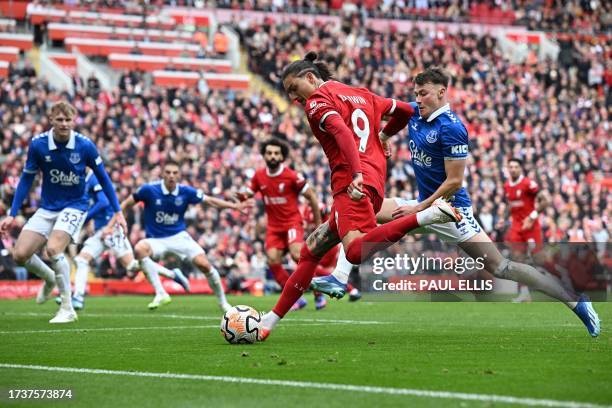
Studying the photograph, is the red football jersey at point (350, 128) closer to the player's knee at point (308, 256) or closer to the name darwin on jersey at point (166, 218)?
the player's knee at point (308, 256)

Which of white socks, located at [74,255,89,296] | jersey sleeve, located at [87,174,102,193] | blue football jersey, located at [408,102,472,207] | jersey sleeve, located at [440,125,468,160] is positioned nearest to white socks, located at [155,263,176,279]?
white socks, located at [74,255,89,296]

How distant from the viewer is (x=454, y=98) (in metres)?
37.0

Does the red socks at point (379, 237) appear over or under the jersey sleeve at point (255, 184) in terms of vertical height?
over

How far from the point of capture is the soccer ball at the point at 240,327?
8969 millimetres

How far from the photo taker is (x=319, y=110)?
856 cm

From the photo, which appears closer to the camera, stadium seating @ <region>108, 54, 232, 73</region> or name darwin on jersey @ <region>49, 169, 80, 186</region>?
name darwin on jersey @ <region>49, 169, 80, 186</region>

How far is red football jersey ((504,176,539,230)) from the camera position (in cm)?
1902

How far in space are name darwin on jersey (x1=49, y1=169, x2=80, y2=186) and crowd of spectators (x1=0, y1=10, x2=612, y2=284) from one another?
6014 mm

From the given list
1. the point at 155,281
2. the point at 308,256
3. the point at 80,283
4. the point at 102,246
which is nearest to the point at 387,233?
the point at 308,256

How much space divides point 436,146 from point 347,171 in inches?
57.5

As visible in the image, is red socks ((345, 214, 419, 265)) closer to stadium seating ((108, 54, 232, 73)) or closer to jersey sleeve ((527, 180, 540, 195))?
jersey sleeve ((527, 180, 540, 195))

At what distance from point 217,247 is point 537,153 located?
14420mm

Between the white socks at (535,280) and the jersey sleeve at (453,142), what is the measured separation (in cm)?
116

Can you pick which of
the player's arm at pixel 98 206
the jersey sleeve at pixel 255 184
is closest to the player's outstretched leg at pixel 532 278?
the jersey sleeve at pixel 255 184
